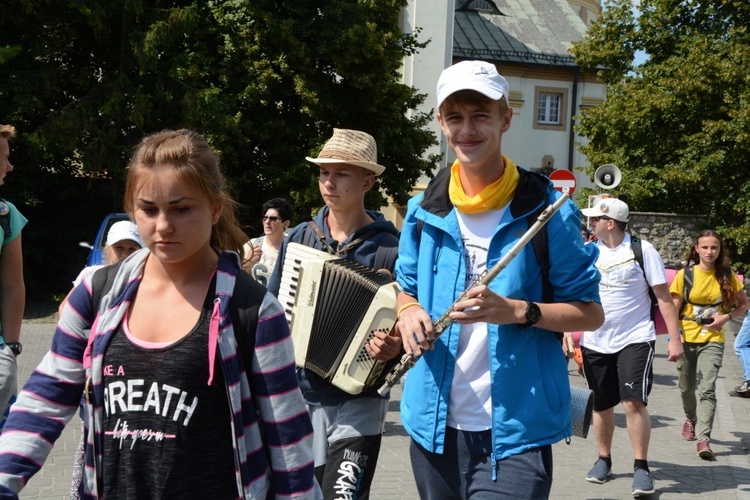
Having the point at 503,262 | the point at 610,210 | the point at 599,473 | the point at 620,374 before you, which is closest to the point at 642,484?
the point at 599,473

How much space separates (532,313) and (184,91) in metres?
19.5

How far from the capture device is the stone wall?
96.5 feet

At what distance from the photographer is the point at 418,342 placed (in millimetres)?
3146

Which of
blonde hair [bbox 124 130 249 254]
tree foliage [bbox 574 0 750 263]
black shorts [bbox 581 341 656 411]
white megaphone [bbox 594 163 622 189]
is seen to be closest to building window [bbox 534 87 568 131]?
tree foliage [bbox 574 0 750 263]

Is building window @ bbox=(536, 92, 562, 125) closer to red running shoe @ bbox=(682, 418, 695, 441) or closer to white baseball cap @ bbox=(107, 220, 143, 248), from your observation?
red running shoe @ bbox=(682, 418, 695, 441)

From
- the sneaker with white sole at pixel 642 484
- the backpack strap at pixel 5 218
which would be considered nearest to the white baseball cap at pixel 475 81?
the backpack strap at pixel 5 218

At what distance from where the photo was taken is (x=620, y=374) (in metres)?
7.16

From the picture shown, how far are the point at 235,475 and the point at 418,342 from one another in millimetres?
952

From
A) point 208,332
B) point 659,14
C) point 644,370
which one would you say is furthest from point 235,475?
point 659,14

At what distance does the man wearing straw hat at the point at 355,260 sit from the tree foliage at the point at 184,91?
16461mm

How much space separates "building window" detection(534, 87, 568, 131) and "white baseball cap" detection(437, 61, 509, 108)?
4496 centimetres

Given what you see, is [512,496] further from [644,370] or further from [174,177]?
[644,370]

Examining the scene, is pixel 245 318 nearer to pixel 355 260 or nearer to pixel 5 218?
pixel 355 260

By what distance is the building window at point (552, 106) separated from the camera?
1859 inches
